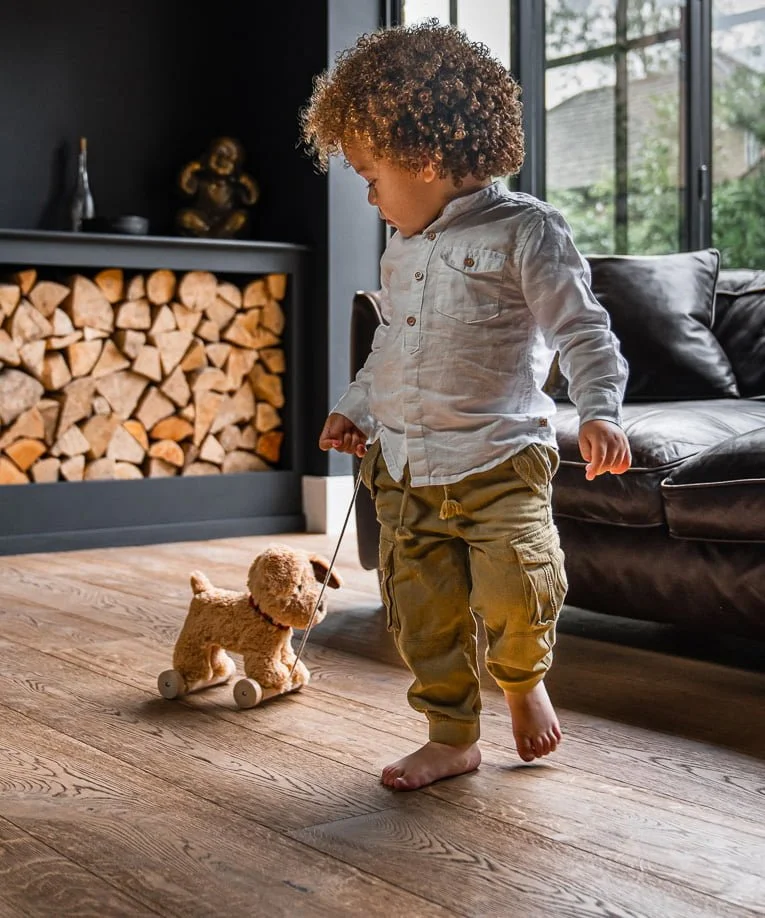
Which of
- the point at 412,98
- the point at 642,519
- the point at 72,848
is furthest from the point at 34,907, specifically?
the point at 642,519

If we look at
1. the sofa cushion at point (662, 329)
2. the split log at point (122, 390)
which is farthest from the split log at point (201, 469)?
the sofa cushion at point (662, 329)

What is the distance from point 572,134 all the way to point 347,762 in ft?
8.82

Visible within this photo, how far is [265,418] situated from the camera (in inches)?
164

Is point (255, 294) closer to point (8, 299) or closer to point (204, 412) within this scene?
point (204, 412)

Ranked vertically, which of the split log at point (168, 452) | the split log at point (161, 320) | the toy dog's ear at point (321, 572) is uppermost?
the split log at point (161, 320)

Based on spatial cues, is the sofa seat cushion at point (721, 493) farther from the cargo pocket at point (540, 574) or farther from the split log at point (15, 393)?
the split log at point (15, 393)

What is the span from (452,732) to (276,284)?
2.77 meters

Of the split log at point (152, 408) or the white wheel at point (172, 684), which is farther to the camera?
the split log at point (152, 408)

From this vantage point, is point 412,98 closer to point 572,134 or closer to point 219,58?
point 572,134

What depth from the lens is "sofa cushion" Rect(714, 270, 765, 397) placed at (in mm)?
2830

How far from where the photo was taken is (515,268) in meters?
1.50

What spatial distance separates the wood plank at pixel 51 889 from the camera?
1.14 meters

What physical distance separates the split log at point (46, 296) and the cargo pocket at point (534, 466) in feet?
8.34

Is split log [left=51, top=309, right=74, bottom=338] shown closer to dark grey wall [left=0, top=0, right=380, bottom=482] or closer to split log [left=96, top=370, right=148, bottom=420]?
split log [left=96, top=370, right=148, bottom=420]
